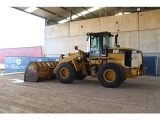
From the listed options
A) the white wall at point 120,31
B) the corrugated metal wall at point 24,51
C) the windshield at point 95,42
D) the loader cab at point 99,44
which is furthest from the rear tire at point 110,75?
the corrugated metal wall at point 24,51

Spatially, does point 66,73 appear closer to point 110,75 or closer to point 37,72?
point 37,72

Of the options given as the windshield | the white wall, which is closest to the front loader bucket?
the windshield

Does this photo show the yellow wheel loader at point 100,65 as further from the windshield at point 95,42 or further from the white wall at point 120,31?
the white wall at point 120,31

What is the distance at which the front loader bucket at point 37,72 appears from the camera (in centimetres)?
820

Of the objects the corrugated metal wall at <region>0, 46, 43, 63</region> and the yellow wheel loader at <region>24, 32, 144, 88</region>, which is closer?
the yellow wheel loader at <region>24, 32, 144, 88</region>

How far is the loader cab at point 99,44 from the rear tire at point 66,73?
109 centimetres

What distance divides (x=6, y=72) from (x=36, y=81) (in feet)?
18.9

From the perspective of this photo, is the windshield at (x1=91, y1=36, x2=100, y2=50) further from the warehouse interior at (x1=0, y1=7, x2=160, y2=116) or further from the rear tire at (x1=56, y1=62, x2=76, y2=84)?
the warehouse interior at (x1=0, y1=7, x2=160, y2=116)

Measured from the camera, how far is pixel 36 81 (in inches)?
324

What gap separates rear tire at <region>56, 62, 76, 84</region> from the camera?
25.7ft

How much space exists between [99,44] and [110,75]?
146cm

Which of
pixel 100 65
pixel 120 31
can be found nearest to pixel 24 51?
pixel 120 31
